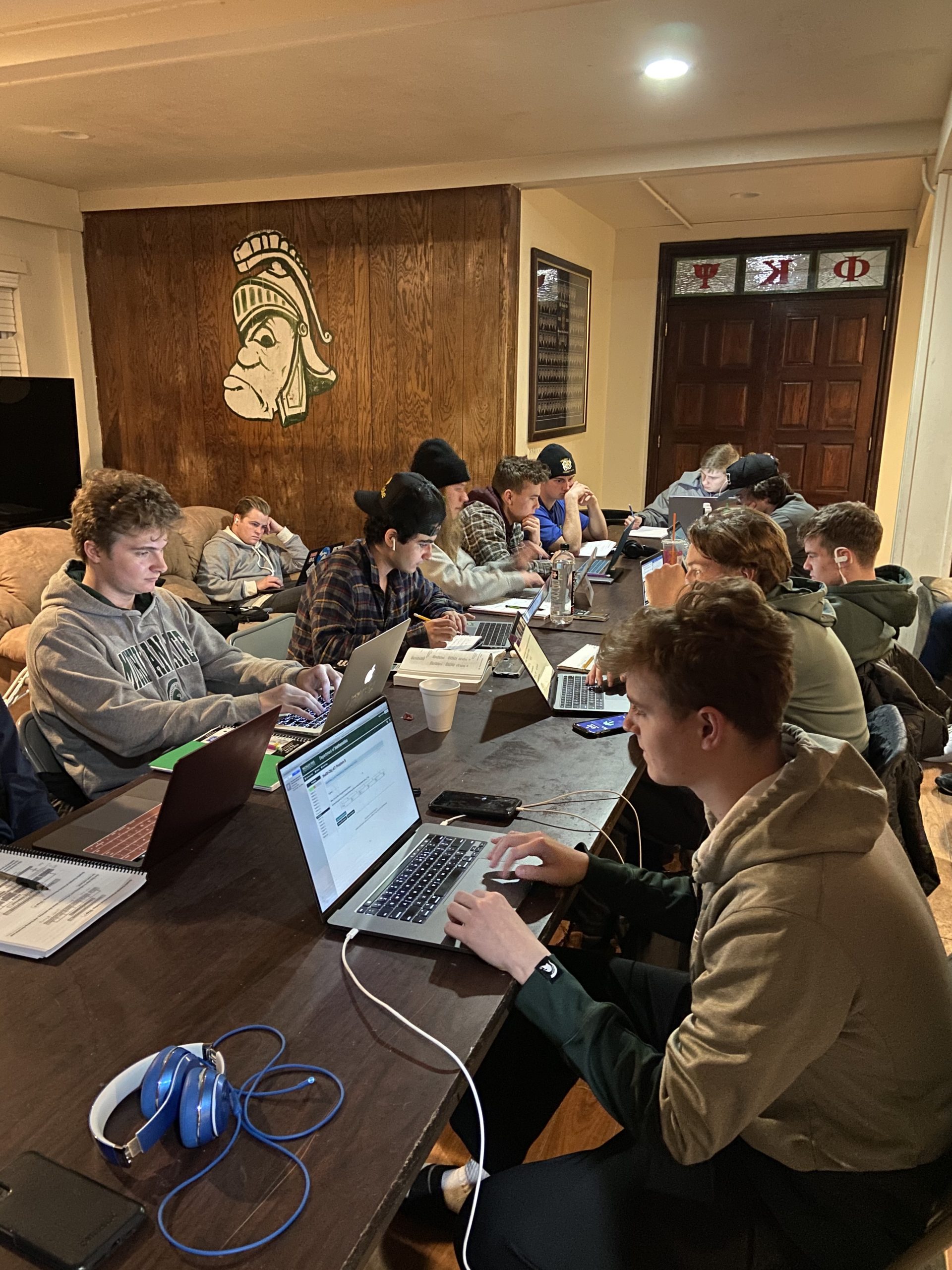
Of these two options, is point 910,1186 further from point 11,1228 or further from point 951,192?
point 951,192

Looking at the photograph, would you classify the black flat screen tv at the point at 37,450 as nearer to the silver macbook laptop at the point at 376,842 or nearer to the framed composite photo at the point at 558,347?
the framed composite photo at the point at 558,347

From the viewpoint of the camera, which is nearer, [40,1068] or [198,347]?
[40,1068]

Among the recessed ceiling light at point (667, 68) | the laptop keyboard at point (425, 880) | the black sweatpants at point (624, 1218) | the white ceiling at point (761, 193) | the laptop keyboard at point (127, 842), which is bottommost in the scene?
the black sweatpants at point (624, 1218)

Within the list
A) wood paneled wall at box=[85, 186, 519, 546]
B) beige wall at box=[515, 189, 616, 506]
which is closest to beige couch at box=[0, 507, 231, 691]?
wood paneled wall at box=[85, 186, 519, 546]

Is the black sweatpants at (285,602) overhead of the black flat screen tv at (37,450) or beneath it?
beneath

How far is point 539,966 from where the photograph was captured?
119 centimetres

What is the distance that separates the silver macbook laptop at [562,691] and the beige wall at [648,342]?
5.07m

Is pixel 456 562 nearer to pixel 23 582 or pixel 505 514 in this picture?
pixel 505 514

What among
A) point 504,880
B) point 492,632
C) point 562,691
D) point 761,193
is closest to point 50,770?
point 504,880


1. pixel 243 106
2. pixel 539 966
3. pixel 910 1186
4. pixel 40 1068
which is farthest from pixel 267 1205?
pixel 243 106

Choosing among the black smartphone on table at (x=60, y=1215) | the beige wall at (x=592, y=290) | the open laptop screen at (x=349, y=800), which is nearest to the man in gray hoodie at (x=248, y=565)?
the beige wall at (x=592, y=290)

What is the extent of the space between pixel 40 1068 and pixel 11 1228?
23 centimetres

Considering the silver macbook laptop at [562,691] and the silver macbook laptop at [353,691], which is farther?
the silver macbook laptop at [562,691]

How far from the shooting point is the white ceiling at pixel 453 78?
2.86 metres
